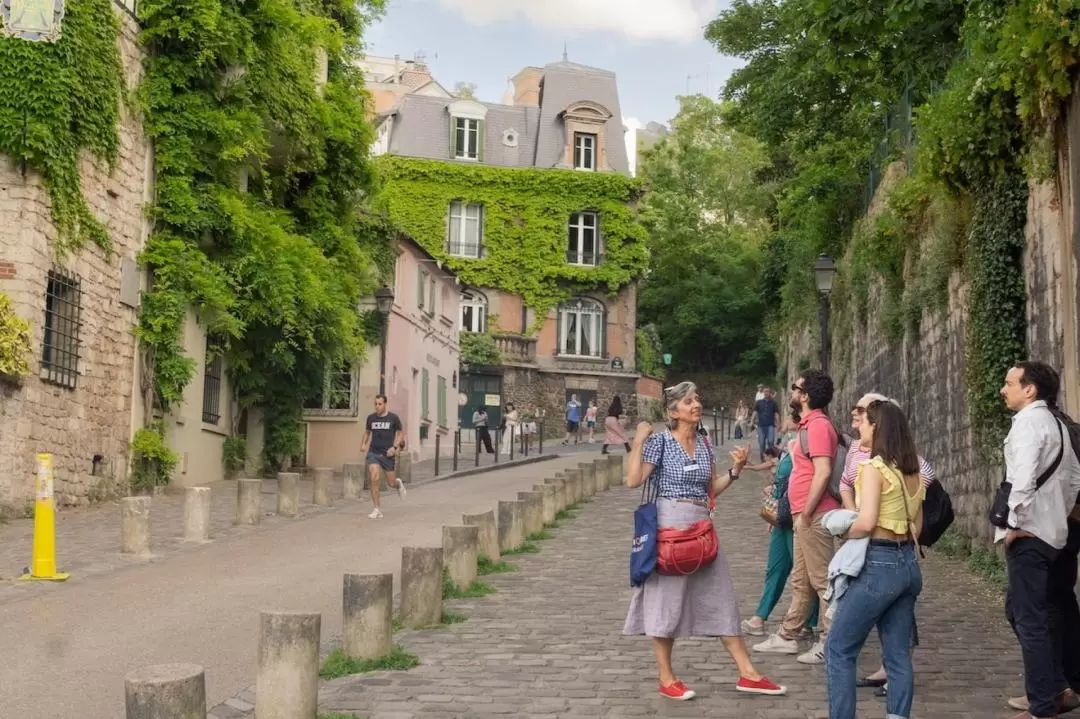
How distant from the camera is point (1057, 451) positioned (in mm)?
6898

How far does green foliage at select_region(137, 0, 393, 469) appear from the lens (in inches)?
857

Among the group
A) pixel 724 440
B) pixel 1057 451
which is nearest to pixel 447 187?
pixel 724 440

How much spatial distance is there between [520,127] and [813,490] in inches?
1793

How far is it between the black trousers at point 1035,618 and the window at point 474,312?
4395cm

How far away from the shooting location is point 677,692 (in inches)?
301

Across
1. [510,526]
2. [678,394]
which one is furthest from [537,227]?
[678,394]

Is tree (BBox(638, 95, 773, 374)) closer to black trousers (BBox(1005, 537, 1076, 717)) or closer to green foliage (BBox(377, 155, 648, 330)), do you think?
green foliage (BBox(377, 155, 648, 330))

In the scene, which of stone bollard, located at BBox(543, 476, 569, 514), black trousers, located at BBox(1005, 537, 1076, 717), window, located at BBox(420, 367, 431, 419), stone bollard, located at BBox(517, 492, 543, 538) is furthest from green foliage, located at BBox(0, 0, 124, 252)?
window, located at BBox(420, 367, 431, 419)

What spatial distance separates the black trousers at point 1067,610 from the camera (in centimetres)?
708

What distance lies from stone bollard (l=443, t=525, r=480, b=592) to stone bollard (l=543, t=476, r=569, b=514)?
7.44 metres

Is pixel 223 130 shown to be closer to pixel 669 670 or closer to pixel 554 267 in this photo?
pixel 669 670

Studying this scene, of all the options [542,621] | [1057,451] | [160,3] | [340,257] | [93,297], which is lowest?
[542,621]

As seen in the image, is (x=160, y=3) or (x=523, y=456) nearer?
(x=160, y=3)

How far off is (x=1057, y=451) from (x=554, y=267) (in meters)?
44.3
